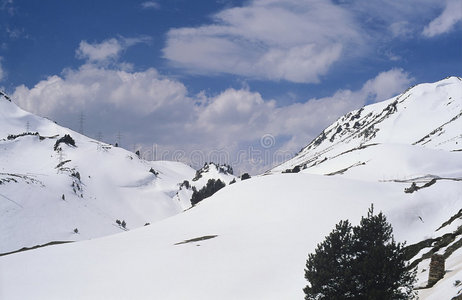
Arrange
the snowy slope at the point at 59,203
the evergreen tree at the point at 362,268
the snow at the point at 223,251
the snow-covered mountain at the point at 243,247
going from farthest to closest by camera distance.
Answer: the snowy slope at the point at 59,203, the snow at the point at 223,251, the snow-covered mountain at the point at 243,247, the evergreen tree at the point at 362,268

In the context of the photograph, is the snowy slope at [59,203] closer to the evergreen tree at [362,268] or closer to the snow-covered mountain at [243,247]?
the snow-covered mountain at [243,247]

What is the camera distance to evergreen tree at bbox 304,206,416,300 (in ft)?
65.4

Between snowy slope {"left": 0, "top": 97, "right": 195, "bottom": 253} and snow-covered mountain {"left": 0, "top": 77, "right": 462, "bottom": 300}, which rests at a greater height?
snowy slope {"left": 0, "top": 97, "right": 195, "bottom": 253}

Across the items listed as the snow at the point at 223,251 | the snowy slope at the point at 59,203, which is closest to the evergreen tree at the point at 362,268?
the snow at the point at 223,251

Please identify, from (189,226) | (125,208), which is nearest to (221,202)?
(189,226)

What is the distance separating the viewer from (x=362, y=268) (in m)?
20.3

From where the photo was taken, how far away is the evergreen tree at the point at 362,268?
19938 mm

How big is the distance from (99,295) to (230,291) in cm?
1281

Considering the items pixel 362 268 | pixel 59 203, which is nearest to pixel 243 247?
pixel 362 268

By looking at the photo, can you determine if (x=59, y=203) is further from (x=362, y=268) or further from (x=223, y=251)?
(x=362, y=268)

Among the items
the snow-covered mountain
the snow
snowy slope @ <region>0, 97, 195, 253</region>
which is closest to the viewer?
the snow-covered mountain

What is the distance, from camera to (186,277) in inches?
1452

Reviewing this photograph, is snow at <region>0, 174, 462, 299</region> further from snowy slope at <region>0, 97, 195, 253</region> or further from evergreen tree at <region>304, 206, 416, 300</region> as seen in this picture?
snowy slope at <region>0, 97, 195, 253</region>

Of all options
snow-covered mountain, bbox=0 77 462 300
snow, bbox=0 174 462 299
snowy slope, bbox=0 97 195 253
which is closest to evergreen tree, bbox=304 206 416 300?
snow-covered mountain, bbox=0 77 462 300
